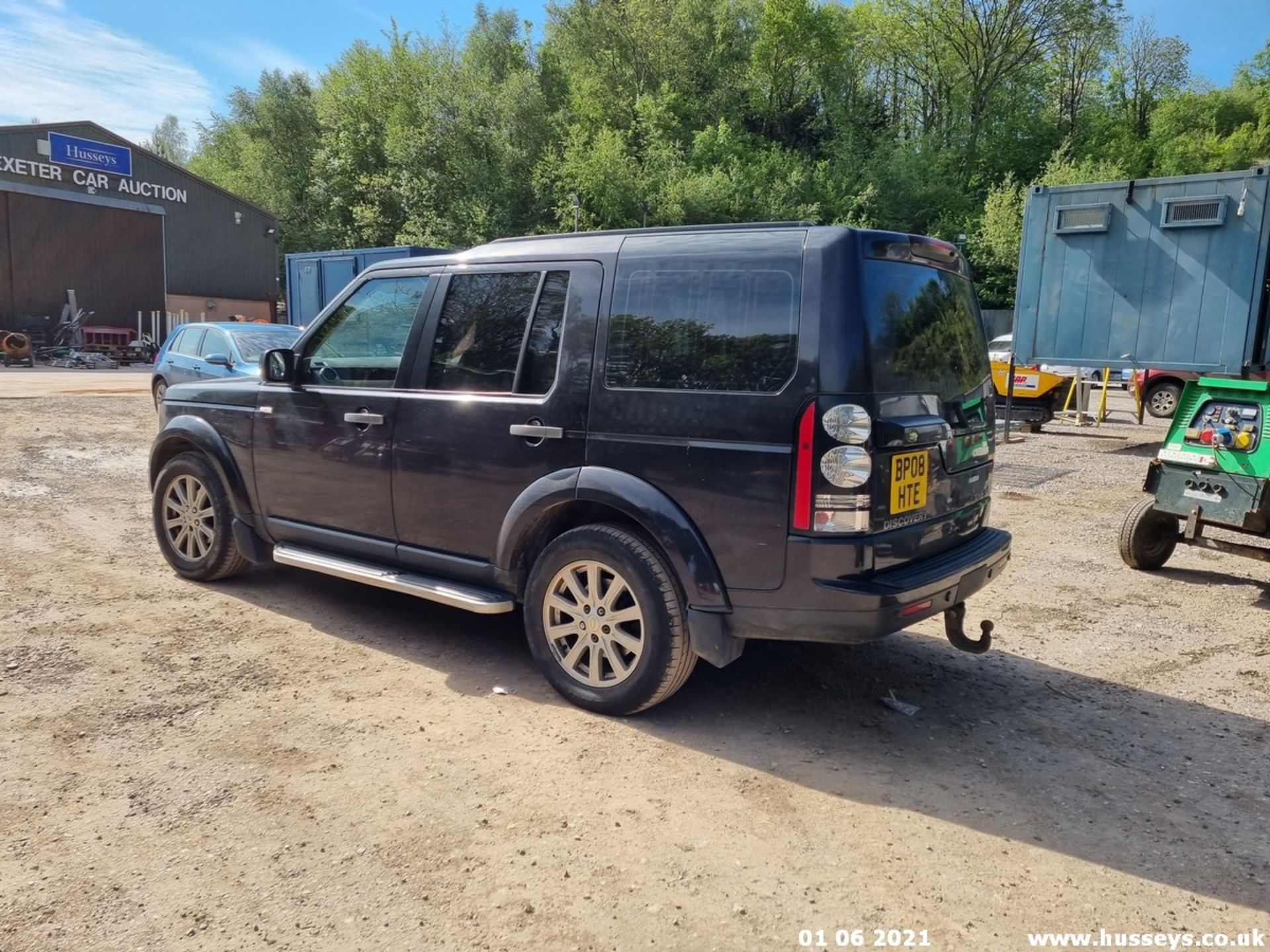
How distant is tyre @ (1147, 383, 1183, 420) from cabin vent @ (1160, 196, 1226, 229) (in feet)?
22.6

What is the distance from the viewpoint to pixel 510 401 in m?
4.02

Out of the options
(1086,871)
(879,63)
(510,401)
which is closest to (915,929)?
(1086,871)

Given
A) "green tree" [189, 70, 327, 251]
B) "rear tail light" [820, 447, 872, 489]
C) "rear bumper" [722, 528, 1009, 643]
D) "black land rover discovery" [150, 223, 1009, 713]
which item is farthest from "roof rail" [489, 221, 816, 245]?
"green tree" [189, 70, 327, 251]

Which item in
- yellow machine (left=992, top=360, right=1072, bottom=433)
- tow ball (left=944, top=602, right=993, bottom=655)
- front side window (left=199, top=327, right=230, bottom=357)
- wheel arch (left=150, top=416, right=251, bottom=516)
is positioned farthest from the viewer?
yellow machine (left=992, top=360, right=1072, bottom=433)

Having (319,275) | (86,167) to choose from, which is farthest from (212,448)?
(86,167)

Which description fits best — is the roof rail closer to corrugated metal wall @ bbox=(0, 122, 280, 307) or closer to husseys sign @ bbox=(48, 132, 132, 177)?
corrugated metal wall @ bbox=(0, 122, 280, 307)

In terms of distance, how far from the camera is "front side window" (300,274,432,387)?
14.9 feet

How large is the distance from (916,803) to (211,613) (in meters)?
3.92

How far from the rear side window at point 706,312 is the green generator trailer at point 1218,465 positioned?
401 cm

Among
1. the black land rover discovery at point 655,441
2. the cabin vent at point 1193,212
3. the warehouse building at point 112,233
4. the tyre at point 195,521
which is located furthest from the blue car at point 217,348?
the warehouse building at point 112,233

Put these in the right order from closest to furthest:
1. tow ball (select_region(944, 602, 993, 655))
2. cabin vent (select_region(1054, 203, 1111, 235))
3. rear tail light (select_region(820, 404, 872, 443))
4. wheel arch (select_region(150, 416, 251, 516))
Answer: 1. rear tail light (select_region(820, 404, 872, 443))
2. tow ball (select_region(944, 602, 993, 655))
3. wheel arch (select_region(150, 416, 251, 516))
4. cabin vent (select_region(1054, 203, 1111, 235))

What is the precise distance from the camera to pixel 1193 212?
10.4m

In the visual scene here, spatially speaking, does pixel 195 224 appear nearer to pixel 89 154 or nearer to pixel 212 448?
pixel 89 154

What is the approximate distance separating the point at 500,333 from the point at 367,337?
3.24 feet
